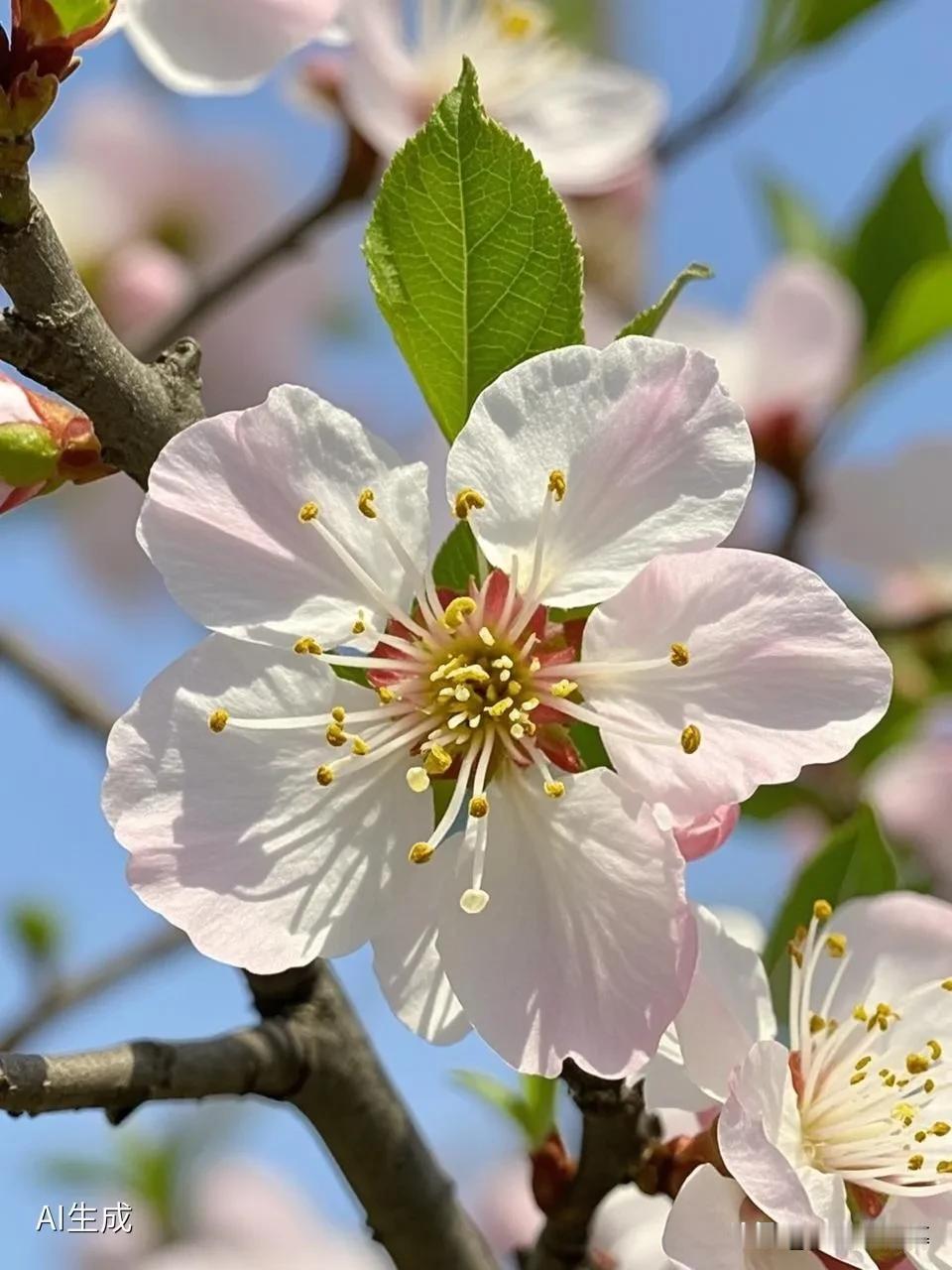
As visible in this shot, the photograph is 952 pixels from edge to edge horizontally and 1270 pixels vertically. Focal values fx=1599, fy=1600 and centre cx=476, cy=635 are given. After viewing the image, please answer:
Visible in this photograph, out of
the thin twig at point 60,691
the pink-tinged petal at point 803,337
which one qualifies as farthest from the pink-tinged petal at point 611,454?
the pink-tinged petal at point 803,337

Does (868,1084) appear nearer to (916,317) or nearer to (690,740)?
(690,740)

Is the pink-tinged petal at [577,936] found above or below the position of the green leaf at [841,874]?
above

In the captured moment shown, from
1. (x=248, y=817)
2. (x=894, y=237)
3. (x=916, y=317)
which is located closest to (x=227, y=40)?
(x=248, y=817)

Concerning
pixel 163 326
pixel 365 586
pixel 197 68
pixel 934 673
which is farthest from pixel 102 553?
pixel 365 586

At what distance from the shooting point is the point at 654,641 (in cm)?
84

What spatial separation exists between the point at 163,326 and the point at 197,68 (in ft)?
1.64

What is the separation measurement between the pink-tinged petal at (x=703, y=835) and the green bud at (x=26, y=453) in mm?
378

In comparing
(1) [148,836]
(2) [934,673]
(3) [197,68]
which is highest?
(3) [197,68]

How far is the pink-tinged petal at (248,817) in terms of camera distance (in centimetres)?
82

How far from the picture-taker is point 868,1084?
3.15 ft

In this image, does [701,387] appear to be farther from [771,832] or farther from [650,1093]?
[771,832]

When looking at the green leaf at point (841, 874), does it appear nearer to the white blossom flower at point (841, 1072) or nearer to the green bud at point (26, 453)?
the white blossom flower at point (841, 1072)

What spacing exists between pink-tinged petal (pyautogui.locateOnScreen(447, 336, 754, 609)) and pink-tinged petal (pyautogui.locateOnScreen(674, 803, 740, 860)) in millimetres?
129

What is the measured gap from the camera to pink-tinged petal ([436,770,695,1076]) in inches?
31.4
